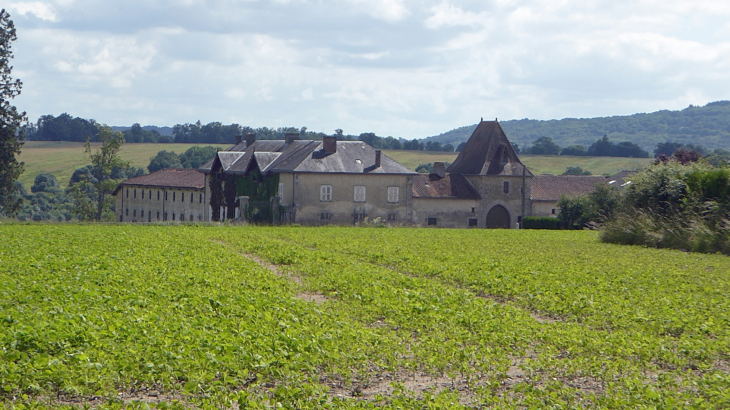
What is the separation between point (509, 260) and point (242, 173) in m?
39.0

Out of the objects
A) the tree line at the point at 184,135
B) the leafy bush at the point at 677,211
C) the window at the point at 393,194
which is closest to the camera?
the leafy bush at the point at 677,211

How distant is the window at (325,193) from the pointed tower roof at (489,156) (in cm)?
1424

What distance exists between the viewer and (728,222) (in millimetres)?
25594

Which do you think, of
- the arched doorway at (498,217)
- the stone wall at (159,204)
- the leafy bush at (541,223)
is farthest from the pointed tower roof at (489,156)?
the stone wall at (159,204)

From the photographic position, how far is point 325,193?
5356 cm

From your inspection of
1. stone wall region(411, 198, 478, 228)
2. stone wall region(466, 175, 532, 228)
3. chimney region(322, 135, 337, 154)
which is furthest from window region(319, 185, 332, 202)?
stone wall region(466, 175, 532, 228)

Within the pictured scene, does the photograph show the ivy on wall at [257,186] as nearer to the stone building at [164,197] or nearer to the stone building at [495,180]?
the stone building at [164,197]

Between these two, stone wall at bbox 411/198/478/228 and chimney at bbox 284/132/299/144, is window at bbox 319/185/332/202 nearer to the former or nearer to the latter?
stone wall at bbox 411/198/478/228

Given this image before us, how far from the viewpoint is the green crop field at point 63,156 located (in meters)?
102

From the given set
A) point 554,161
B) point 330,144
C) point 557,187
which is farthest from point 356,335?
point 554,161

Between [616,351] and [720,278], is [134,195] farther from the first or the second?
[616,351]

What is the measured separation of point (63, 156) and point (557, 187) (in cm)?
7521

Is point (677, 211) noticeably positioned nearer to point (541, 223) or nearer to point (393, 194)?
point (541, 223)

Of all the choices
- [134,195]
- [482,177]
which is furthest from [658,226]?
[134,195]
